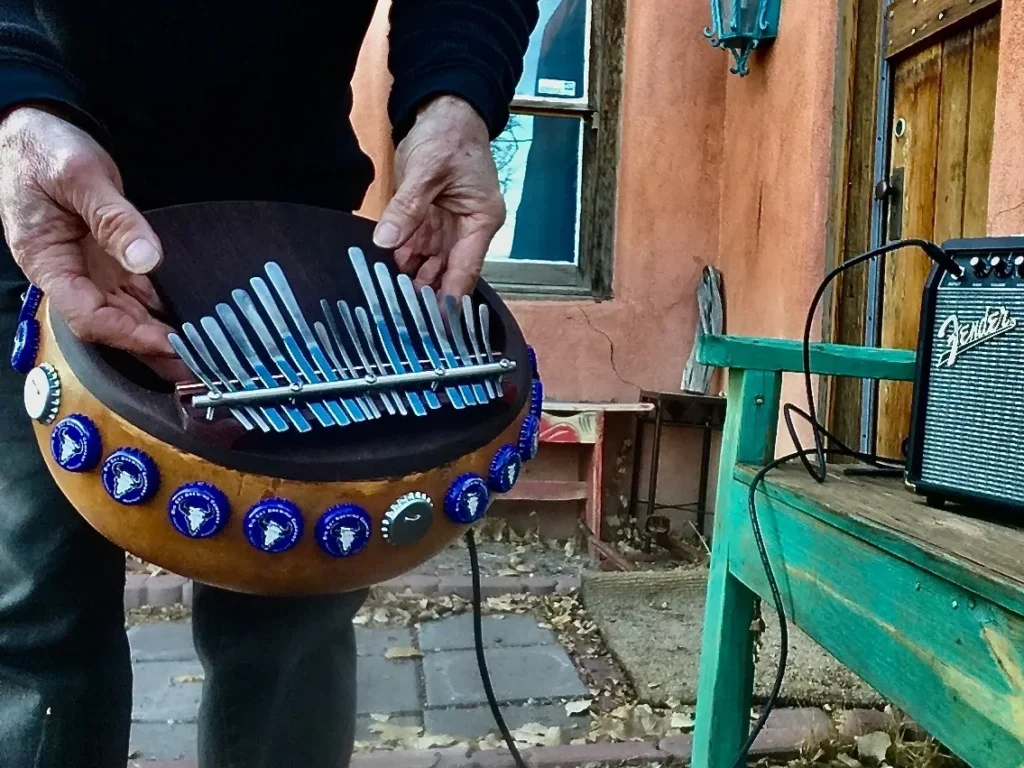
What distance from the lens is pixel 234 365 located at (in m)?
0.63

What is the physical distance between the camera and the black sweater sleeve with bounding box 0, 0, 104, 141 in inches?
24.1

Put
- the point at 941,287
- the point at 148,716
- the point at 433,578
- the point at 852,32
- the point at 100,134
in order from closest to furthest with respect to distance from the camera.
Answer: the point at 100,134 < the point at 941,287 < the point at 148,716 < the point at 852,32 < the point at 433,578

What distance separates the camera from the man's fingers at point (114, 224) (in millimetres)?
585

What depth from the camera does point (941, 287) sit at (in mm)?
1005

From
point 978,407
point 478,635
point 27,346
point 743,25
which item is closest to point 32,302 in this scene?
point 27,346

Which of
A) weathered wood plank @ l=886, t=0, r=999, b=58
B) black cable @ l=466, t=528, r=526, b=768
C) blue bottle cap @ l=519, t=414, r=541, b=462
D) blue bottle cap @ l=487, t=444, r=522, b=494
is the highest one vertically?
weathered wood plank @ l=886, t=0, r=999, b=58

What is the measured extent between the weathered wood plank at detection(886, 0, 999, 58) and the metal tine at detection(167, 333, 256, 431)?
1.82 m

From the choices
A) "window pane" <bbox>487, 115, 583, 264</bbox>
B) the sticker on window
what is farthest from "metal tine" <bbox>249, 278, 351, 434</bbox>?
the sticker on window


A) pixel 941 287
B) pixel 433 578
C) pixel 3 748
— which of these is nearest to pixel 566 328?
pixel 433 578

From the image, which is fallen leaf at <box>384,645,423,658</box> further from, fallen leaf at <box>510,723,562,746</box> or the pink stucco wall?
the pink stucco wall

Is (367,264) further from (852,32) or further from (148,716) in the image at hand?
(852,32)

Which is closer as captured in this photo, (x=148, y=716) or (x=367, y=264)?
(x=367, y=264)

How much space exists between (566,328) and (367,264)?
2377mm

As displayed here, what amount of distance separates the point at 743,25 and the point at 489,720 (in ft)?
6.93
